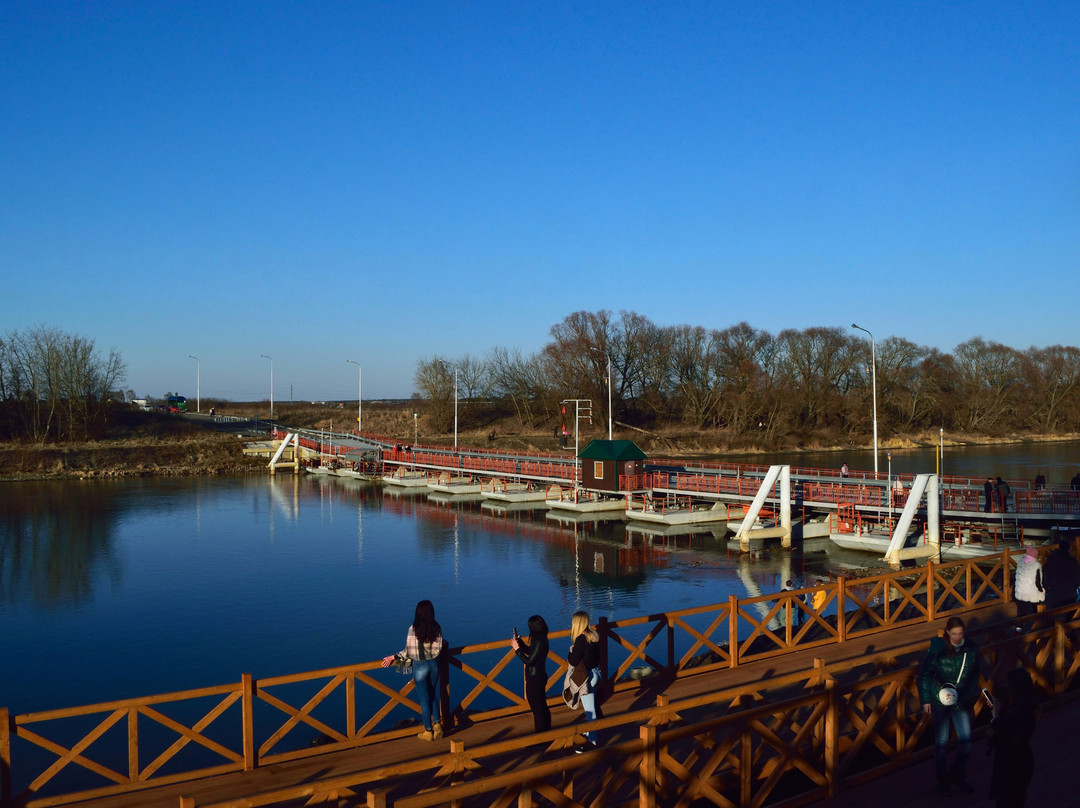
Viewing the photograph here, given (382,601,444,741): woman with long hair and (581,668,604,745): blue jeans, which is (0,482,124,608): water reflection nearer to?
(382,601,444,741): woman with long hair

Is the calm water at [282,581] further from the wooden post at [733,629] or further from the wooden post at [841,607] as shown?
the wooden post at [841,607]

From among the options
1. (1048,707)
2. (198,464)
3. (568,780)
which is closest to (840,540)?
(1048,707)

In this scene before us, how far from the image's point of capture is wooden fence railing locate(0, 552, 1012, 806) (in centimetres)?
891

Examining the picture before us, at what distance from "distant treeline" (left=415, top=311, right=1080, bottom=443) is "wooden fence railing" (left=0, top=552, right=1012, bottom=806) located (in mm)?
84818

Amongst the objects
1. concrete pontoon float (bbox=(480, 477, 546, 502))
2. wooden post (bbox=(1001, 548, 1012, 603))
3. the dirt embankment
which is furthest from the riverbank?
wooden post (bbox=(1001, 548, 1012, 603))

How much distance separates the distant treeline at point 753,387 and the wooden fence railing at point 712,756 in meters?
94.1

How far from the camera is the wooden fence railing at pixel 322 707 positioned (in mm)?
8914

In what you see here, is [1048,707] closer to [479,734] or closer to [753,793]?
[753,793]

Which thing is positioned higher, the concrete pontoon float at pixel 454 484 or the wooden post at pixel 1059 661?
the wooden post at pixel 1059 661

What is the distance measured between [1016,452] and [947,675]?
98255 mm

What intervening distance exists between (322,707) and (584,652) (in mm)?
10511

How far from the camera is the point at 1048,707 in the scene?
1047cm

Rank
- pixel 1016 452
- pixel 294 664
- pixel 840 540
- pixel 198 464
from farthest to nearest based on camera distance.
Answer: pixel 1016 452 < pixel 198 464 < pixel 840 540 < pixel 294 664

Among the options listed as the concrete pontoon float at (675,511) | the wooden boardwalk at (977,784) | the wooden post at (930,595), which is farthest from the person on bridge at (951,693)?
the concrete pontoon float at (675,511)
